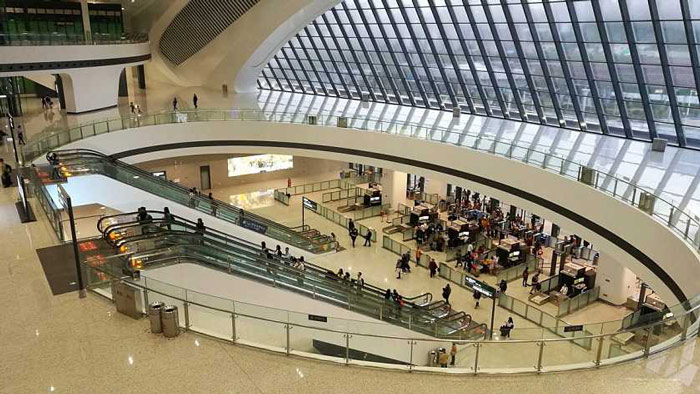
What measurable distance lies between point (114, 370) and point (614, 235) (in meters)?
11.1

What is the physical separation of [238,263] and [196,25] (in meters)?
20.7

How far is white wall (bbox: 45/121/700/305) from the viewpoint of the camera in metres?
10.8

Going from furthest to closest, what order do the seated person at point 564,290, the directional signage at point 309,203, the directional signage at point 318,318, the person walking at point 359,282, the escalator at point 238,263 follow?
the directional signage at point 309,203 < the seated person at point 564,290 < the person walking at point 359,282 < the escalator at point 238,263 < the directional signage at point 318,318

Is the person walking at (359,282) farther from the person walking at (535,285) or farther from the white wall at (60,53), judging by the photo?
the white wall at (60,53)

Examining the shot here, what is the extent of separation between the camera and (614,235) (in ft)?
41.4

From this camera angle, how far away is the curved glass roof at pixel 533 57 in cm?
1527

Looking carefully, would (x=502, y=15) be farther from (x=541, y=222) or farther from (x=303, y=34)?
(x=303, y=34)

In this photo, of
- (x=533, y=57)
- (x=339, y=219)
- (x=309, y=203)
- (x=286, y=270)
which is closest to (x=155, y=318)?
(x=286, y=270)

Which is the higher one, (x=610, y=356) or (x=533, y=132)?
(x=533, y=132)

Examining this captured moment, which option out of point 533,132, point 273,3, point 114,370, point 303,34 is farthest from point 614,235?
point 303,34

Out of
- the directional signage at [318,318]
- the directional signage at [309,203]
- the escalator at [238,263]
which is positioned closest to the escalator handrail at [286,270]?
the escalator at [238,263]

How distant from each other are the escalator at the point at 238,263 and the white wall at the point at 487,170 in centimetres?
418

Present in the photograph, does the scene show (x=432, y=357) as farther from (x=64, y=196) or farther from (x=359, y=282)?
(x=359, y=282)

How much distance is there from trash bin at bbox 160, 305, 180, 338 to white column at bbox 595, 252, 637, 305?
46.3ft
